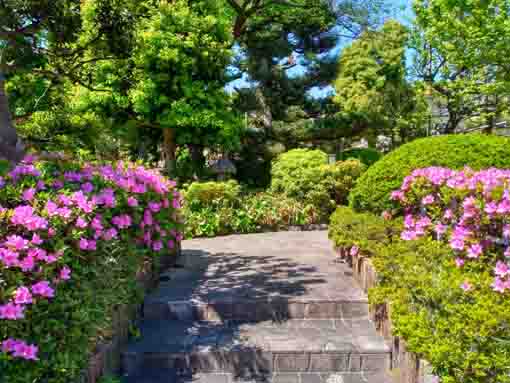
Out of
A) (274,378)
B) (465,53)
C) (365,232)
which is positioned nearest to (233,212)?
(365,232)

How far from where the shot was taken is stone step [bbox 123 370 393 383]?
9.22ft

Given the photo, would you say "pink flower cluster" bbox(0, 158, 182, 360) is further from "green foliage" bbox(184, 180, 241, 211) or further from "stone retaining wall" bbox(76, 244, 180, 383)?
"green foliage" bbox(184, 180, 241, 211)

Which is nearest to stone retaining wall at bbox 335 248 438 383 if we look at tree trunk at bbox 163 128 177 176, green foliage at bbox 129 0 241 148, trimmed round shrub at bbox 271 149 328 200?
trimmed round shrub at bbox 271 149 328 200

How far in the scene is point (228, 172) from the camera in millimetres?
9500

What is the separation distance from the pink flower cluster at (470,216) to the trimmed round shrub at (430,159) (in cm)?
85

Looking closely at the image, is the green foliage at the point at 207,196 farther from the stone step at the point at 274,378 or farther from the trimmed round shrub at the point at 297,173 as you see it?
the stone step at the point at 274,378

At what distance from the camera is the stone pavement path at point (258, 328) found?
288 cm

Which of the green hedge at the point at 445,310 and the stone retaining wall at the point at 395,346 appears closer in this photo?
the green hedge at the point at 445,310

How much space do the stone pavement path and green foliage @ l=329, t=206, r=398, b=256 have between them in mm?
453

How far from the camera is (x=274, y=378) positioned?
284 cm

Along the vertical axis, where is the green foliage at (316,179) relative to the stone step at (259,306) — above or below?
above

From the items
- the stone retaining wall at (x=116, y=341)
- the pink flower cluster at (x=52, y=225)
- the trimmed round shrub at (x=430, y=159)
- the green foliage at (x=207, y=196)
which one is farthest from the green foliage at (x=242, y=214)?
the pink flower cluster at (x=52, y=225)

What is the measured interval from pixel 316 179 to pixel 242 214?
6.79ft

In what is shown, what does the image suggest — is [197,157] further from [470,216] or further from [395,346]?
[470,216]
